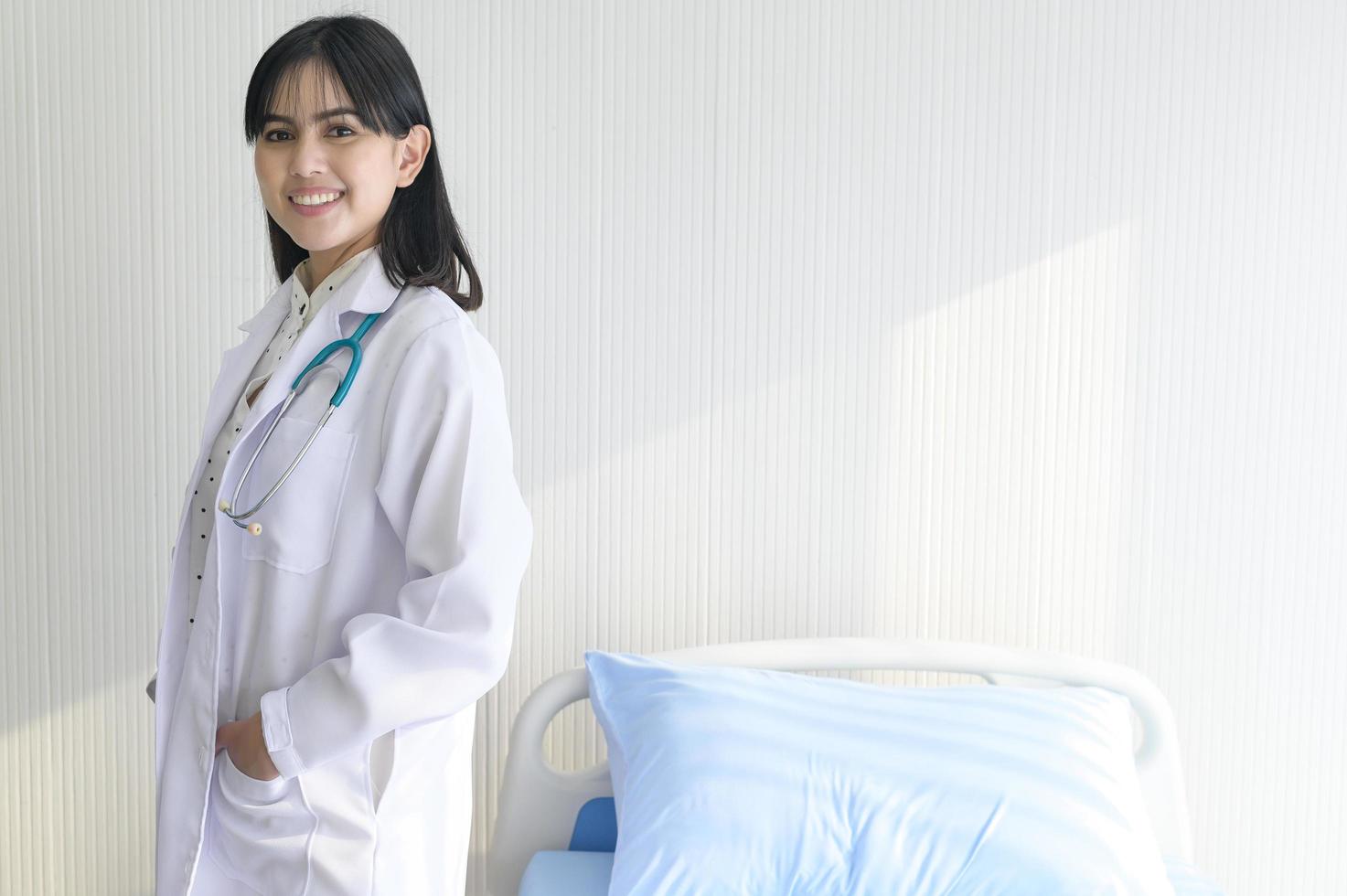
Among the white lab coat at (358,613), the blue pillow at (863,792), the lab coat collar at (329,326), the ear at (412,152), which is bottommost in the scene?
the blue pillow at (863,792)

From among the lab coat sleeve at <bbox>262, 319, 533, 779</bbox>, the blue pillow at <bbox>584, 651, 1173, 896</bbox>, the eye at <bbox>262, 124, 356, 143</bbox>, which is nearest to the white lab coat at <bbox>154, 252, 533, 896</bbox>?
the lab coat sleeve at <bbox>262, 319, 533, 779</bbox>

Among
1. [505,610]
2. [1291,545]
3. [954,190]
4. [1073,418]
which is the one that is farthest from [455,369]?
[1291,545]

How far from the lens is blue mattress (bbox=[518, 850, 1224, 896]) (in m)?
1.53

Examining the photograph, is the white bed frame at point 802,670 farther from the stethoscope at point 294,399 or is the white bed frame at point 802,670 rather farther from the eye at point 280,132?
the eye at point 280,132

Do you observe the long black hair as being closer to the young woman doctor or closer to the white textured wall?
the young woman doctor

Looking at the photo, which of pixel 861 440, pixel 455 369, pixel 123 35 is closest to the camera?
pixel 455 369

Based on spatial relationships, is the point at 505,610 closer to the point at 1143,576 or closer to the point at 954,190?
the point at 954,190

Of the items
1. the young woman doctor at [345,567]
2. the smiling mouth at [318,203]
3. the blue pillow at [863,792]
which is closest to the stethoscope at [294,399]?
the young woman doctor at [345,567]

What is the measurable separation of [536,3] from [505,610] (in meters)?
1.09

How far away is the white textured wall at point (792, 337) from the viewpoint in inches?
69.1

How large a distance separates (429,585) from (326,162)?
16.5 inches

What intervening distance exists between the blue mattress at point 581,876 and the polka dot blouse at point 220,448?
653mm

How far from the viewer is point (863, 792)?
1.41 meters

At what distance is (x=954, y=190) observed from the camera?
71.2 inches
